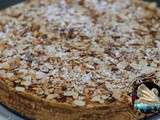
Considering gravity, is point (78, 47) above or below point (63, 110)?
above

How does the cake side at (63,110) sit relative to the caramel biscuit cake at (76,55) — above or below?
below

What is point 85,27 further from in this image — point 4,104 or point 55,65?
point 4,104

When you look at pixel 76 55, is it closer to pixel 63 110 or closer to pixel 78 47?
pixel 78 47

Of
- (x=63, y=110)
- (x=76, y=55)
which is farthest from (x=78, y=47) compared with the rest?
(x=63, y=110)

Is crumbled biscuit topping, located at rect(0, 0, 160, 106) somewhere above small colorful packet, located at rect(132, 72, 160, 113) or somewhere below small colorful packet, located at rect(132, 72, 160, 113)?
above

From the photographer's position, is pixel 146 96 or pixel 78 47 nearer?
pixel 146 96

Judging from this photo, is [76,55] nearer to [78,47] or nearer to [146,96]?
[78,47]

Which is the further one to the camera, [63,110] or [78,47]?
[78,47]

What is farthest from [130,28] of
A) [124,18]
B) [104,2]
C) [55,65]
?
[55,65]
